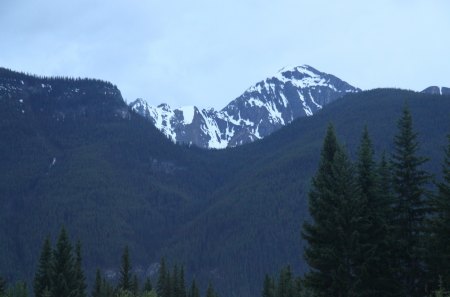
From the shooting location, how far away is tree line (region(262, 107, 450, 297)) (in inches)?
1264

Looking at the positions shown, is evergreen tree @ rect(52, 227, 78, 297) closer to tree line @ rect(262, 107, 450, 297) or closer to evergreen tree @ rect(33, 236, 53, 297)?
evergreen tree @ rect(33, 236, 53, 297)

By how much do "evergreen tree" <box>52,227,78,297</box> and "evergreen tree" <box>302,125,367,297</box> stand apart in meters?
27.1

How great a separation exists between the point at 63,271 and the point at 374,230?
30.2 m

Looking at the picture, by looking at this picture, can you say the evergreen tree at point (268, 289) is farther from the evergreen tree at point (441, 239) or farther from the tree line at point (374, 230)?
the evergreen tree at point (441, 239)

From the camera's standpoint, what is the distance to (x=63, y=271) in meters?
55.7

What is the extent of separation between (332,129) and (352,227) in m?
6.28

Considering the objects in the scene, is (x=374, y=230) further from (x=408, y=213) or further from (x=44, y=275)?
(x=44, y=275)

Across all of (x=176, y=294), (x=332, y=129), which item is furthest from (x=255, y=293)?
(x=332, y=129)

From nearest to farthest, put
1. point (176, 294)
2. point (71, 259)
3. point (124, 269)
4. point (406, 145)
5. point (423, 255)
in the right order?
point (423, 255), point (406, 145), point (71, 259), point (124, 269), point (176, 294)

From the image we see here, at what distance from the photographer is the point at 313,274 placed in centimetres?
3338

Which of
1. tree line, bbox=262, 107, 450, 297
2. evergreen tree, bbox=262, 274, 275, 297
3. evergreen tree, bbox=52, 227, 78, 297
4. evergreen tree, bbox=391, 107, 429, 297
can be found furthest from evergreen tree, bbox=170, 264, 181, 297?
evergreen tree, bbox=391, 107, 429, 297

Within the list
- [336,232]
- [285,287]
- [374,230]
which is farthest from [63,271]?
[374,230]

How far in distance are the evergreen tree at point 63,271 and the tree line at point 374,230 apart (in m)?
26.6

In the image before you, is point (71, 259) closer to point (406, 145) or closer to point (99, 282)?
point (99, 282)
